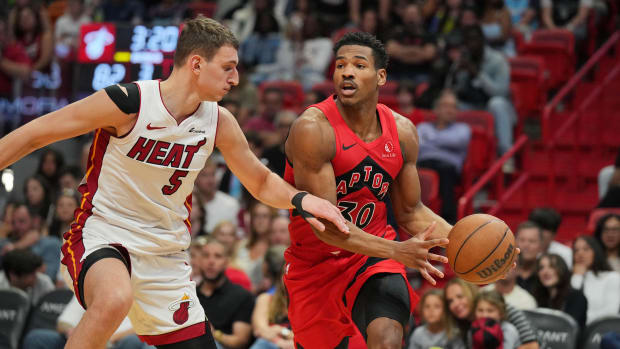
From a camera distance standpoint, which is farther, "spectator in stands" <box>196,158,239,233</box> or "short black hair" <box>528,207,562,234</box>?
"spectator in stands" <box>196,158,239,233</box>

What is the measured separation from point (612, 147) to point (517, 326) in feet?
17.2

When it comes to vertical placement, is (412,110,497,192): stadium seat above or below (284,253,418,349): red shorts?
below

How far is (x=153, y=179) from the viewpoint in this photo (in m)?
5.07

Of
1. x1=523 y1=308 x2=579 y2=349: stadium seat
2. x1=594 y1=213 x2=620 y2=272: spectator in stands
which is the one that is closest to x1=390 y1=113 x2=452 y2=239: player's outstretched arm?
x1=523 y1=308 x2=579 y2=349: stadium seat

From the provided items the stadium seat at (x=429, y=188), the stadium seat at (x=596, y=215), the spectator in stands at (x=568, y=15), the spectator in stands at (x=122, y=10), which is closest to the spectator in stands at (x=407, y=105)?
the stadium seat at (x=429, y=188)

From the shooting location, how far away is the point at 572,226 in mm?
11219

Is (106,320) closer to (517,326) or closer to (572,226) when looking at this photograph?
(517,326)

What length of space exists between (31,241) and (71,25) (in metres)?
5.21

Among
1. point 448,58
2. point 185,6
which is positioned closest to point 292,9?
point 185,6

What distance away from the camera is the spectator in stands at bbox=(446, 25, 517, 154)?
1176 cm

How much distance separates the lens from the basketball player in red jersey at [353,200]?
215 inches

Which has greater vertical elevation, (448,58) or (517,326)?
(448,58)

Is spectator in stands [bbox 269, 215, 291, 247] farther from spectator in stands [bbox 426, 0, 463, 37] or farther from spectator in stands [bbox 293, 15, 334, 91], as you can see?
spectator in stands [bbox 426, 0, 463, 37]

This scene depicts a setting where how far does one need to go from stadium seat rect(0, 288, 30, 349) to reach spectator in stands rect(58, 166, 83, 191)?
2.16 metres
